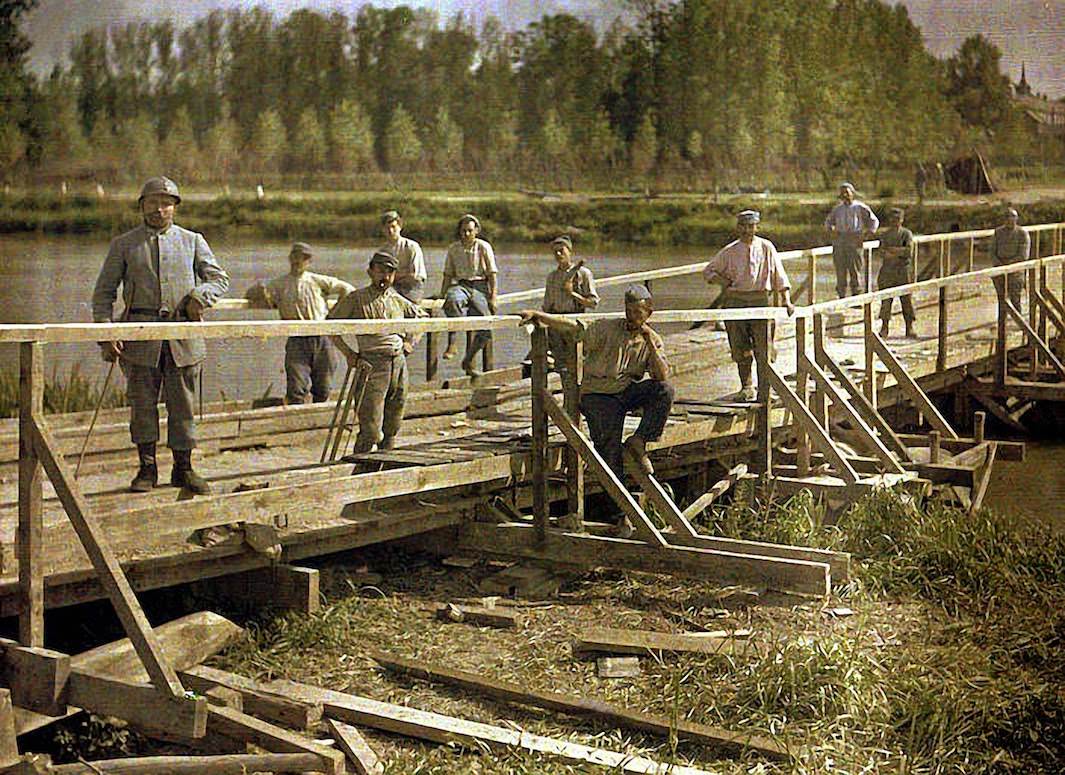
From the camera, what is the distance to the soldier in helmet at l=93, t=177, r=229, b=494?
6.01 metres

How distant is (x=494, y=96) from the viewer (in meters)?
16.0

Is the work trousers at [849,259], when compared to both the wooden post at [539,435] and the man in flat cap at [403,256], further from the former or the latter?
the wooden post at [539,435]

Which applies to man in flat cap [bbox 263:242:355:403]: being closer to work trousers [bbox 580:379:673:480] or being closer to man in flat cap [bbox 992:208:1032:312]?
work trousers [bbox 580:379:673:480]

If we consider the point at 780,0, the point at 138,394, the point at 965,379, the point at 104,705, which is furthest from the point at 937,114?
the point at 104,705

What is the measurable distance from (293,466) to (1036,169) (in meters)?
4.76

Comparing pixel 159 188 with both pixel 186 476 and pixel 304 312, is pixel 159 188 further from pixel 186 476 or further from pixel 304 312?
pixel 304 312

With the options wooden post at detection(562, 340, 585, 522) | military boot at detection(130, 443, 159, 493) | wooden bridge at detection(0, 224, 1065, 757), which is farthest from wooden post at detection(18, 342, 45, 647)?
wooden post at detection(562, 340, 585, 522)

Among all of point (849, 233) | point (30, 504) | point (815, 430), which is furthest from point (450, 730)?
point (849, 233)

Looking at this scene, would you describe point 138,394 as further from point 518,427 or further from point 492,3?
point 492,3

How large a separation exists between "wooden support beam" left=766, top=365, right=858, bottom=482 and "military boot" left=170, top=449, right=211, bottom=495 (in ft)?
10.6

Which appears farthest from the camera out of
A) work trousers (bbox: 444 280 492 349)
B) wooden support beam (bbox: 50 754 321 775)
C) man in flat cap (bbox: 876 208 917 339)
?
man in flat cap (bbox: 876 208 917 339)

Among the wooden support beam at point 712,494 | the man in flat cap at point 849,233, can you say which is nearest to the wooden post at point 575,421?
the wooden support beam at point 712,494

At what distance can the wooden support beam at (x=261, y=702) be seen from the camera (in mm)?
5047

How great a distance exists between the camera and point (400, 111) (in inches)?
624
